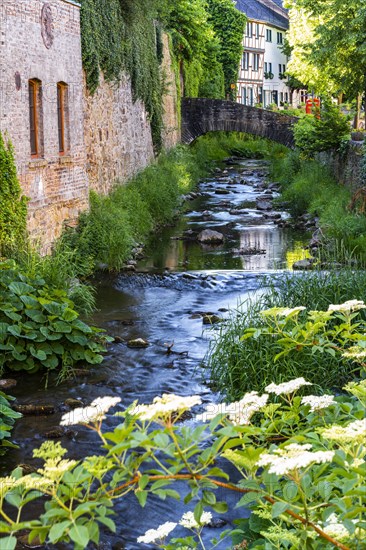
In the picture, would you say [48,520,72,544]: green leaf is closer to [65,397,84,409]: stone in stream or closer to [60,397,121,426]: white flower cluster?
[60,397,121,426]: white flower cluster

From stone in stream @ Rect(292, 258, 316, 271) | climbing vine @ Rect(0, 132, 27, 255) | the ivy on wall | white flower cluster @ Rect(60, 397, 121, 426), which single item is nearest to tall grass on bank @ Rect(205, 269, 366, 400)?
climbing vine @ Rect(0, 132, 27, 255)

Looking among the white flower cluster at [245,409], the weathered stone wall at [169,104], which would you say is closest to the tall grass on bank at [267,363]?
the white flower cluster at [245,409]

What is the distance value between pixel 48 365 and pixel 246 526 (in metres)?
5.37

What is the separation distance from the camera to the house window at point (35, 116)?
45.5 feet

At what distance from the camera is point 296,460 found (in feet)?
8.89

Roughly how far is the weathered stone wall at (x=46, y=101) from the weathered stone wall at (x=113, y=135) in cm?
177

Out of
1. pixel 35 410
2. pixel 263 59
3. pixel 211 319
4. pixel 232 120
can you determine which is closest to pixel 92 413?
pixel 35 410

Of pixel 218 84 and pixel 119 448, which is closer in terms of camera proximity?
pixel 119 448

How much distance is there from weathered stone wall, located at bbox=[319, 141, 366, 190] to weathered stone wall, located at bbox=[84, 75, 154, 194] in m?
5.60

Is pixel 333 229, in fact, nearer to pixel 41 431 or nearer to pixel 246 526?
pixel 41 431

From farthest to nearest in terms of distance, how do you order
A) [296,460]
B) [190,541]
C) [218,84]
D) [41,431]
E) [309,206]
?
1. [218,84]
2. [309,206]
3. [41,431]
4. [190,541]
5. [296,460]

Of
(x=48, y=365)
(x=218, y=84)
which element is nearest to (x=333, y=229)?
(x=48, y=365)

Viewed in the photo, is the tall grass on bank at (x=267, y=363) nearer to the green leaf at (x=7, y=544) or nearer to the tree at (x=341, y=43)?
the green leaf at (x=7, y=544)

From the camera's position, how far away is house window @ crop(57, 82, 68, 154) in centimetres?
1555
